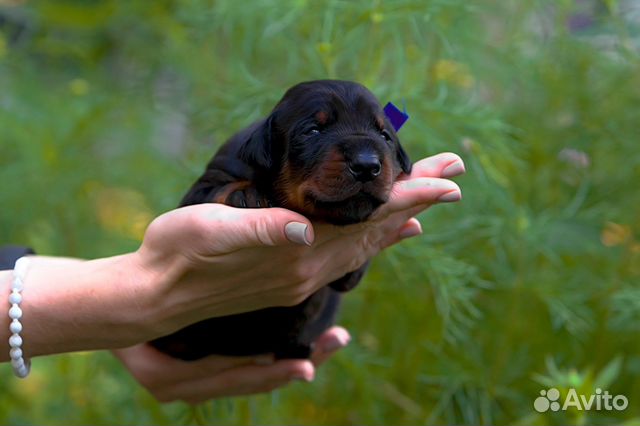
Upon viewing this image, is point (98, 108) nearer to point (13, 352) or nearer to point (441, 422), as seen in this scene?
point (13, 352)

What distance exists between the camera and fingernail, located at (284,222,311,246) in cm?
161

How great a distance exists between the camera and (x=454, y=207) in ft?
9.90

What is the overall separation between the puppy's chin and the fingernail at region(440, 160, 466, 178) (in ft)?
0.60

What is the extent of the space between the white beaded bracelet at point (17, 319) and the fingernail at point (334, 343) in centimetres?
83

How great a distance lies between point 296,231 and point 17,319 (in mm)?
792

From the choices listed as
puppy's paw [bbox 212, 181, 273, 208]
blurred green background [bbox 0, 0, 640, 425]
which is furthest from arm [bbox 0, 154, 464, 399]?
blurred green background [bbox 0, 0, 640, 425]

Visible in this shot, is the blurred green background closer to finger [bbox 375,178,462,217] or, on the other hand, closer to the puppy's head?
the puppy's head

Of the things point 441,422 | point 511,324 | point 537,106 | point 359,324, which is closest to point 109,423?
point 359,324

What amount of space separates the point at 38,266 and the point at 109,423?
113 cm

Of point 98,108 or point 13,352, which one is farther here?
point 98,108

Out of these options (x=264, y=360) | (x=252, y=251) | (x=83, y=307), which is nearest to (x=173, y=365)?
(x=264, y=360)

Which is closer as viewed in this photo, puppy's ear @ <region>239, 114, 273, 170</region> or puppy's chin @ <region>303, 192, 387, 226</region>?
puppy's chin @ <region>303, 192, 387, 226</region>

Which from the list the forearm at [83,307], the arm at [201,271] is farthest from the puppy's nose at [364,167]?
the forearm at [83,307]

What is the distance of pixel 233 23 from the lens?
3.08 metres
